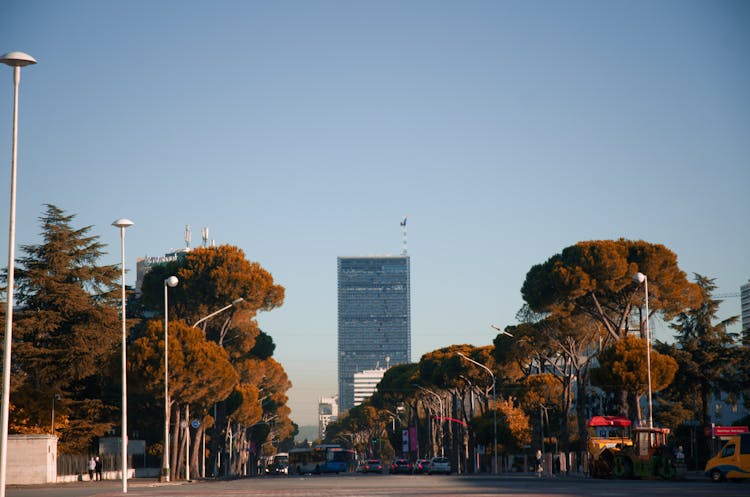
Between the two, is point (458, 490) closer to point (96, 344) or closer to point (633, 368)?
point (633, 368)

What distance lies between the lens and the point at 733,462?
3700 cm

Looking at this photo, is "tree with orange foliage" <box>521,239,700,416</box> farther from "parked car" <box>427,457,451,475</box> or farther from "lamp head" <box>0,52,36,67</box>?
"lamp head" <box>0,52,36,67</box>

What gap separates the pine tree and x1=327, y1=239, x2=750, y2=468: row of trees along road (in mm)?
26434

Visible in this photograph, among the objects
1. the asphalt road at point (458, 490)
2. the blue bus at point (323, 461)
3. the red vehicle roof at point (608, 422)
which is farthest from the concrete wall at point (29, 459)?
the blue bus at point (323, 461)

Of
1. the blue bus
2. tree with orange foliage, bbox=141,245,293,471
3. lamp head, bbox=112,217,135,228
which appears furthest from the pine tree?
the blue bus

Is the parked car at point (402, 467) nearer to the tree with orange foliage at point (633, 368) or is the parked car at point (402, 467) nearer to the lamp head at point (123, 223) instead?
the tree with orange foliage at point (633, 368)

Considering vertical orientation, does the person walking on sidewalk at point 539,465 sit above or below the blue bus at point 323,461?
above

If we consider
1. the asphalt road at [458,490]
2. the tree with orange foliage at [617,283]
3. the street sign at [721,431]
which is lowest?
the asphalt road at [458,490]

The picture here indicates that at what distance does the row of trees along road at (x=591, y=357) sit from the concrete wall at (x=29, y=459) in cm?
2972

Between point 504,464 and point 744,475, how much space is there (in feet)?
240

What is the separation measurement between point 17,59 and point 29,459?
3240 cm

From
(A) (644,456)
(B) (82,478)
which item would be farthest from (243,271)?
(A) (644,456)

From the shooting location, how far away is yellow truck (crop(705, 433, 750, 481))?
36.5 meters

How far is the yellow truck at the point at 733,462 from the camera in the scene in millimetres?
36500
